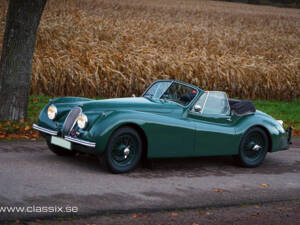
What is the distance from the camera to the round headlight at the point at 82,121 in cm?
692

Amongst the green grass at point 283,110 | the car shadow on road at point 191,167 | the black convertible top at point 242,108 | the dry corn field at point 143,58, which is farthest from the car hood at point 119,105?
the green grass at point 283,110

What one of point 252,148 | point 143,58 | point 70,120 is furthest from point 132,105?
point 143,58

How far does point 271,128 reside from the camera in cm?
859

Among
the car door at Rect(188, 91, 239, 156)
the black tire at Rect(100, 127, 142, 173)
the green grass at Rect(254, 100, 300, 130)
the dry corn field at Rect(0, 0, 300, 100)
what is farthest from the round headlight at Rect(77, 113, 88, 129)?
the green grass at Rect(254, 100, 300, 130)

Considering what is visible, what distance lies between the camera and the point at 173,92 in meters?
8.38

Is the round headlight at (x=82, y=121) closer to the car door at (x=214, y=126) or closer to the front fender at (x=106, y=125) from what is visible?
the front fender at (x=106, y=125)

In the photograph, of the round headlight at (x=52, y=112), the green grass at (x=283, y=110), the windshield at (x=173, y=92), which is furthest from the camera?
the green grass at (x=283, y=110)

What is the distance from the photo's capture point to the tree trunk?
9.84 m

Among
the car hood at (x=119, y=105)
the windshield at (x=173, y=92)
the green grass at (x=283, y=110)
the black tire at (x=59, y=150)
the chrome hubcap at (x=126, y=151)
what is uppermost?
the windshield at (x=173, y=92)

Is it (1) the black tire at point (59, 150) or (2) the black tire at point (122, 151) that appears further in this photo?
(1) the black tire at point (59, 150)

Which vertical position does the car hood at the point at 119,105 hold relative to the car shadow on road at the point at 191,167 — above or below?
above

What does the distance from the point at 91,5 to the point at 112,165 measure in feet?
77.8

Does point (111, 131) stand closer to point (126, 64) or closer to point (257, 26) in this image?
point (126, 64)

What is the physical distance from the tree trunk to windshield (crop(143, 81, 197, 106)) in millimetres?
3063
